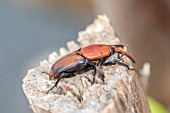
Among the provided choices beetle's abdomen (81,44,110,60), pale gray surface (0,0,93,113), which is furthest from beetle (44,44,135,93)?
pale gray surface (0,0,93,113)

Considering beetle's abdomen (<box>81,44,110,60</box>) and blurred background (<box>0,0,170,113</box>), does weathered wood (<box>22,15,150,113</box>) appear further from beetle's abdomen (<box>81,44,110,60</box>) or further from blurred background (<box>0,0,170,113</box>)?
blurred background (<box>0,0,170,113</box>)

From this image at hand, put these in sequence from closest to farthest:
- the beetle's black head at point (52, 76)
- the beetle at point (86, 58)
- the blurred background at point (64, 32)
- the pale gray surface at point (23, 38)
A: 1. the beetle's black head at point (52, 76)
2. the beetle at point (86, 58)
3. the blurred background at point (64, 32)
4. the pale gray surface at point (23, 38)

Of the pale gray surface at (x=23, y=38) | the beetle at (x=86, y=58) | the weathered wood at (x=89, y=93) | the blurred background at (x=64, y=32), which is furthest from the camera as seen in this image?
the pale gray surface at (x=23, y=38)

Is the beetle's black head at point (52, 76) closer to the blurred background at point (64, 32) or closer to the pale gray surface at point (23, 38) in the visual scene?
→ the blurred background at point (64, 32)

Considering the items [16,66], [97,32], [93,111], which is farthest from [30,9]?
[93,111]

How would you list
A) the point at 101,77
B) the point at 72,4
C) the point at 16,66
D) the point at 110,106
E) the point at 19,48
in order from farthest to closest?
1. the point at 72,4
2. the point at 19,48
3. the point at 16,66
4. the point at 101,77
5. the point at 110,106

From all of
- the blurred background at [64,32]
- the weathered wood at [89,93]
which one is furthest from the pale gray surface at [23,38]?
the weathered wood at [89,93]

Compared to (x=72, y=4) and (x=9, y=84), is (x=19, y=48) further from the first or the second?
(x=72, y=4)
